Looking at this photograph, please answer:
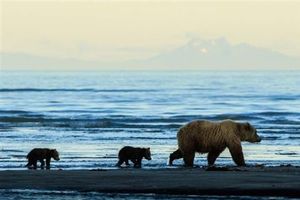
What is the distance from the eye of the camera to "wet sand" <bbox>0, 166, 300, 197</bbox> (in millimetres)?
16672

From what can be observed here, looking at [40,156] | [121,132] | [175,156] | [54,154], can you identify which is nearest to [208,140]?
[175,156]

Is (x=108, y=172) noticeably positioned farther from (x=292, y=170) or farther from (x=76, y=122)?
(x=76, y=122)

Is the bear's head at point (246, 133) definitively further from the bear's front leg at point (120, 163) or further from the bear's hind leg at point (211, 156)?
the bear's front leg at point (120, 163)

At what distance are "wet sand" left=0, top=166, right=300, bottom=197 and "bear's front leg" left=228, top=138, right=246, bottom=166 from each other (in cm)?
272

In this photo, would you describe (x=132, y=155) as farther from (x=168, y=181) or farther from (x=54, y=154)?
(x=168, y=181)

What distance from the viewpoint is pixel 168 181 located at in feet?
58.6

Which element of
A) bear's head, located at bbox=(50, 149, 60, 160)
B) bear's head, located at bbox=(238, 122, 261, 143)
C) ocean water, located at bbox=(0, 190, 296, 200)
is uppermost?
bear's head, located at bbox=(238, 122, 261, 143)

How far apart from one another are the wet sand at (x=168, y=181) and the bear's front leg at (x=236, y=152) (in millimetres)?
2723

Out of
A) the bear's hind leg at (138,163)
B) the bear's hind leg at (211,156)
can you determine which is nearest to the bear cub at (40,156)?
the bear's hind leg at (138,163)

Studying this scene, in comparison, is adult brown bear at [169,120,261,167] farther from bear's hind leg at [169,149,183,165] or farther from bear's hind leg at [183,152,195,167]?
bear's hind leg at [169,149,183,165]

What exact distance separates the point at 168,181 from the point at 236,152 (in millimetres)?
5534

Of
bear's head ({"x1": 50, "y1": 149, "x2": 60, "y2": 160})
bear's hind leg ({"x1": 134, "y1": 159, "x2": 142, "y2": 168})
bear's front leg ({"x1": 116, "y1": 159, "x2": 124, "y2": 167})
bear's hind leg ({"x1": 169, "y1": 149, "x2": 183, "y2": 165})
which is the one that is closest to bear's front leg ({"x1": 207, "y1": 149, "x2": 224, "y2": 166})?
bear's hind leg ({"x1": 169, "y1": 149, "x2": 183, "y2": 165})

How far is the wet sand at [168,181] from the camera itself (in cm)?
1667

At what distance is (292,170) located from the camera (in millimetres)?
20312
